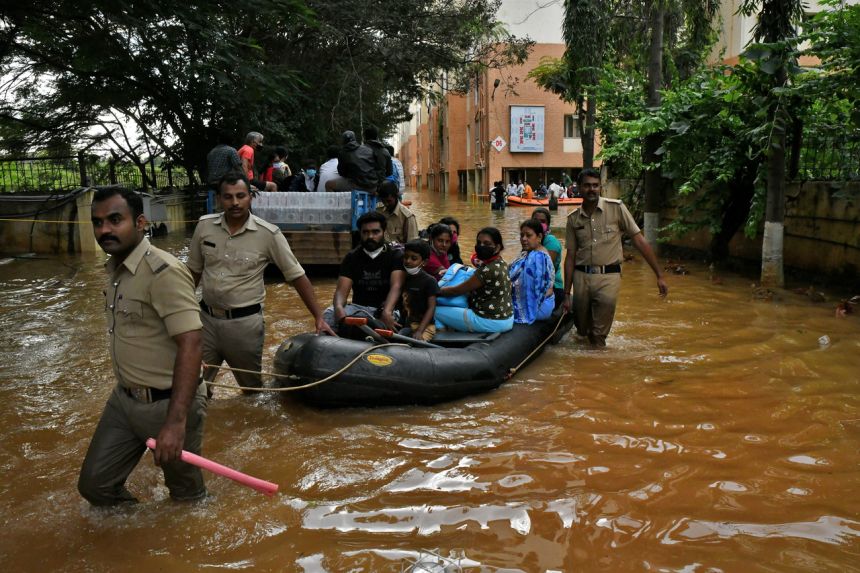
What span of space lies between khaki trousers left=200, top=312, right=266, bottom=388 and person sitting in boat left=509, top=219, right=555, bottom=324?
2.52 meters

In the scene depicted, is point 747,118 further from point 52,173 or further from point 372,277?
point 52,173

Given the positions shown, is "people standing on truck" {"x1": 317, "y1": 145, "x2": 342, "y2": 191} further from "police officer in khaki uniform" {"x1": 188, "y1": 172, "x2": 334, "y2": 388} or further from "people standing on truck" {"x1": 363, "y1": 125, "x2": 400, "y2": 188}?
"police officer in khaki uniform" {"x1": 188, "y1": 172, "x2": 334, "y2": 388}

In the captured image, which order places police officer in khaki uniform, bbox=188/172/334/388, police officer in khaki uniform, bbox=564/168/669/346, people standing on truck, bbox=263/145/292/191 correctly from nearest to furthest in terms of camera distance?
police officer in khaki uniform, bbox=188/172/334/388 < police officer in khaki uniform, bbox=564/168/669/346 < people standing on truck, bbox=263/145/292/191

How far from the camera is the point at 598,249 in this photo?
6695 millimetres

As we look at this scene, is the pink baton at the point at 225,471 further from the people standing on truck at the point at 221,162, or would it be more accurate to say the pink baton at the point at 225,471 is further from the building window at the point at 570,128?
the building window at the point at 570,128

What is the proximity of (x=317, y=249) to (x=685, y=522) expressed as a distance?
25.5 feet

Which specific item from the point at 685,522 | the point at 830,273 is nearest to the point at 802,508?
the point at 685,522

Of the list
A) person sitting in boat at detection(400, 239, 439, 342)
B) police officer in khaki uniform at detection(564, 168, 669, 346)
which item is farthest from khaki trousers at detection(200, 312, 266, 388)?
police officer in khaki uniform at detection(564, 168, 669, 346)

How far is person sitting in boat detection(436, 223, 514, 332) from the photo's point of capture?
19.2ft

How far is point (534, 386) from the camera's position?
5.81 meters

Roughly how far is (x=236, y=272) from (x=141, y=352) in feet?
5.45

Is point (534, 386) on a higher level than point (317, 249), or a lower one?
lower

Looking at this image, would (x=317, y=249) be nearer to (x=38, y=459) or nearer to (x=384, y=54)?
(x=38, y=459)

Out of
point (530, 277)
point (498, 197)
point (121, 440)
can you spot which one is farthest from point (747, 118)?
point (498, 197)
